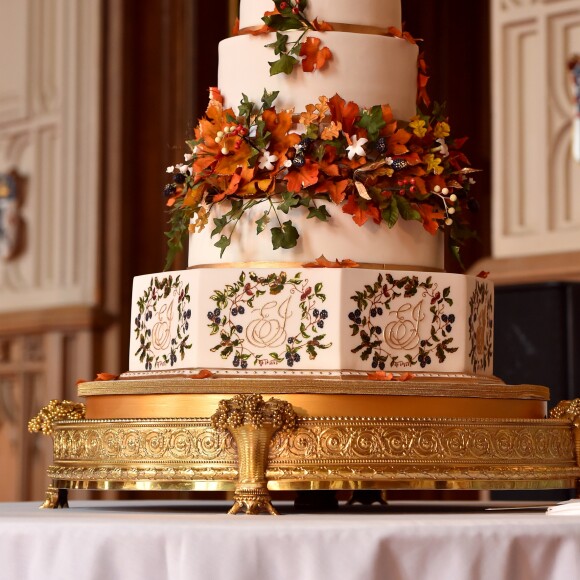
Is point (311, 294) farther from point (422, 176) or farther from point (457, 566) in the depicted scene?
point (457, 566)

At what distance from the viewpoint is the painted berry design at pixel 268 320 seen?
3.22 m

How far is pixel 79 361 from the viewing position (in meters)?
8.08

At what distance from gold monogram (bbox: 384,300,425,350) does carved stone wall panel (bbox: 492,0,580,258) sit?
2.99 m

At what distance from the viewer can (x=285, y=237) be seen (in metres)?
3.33

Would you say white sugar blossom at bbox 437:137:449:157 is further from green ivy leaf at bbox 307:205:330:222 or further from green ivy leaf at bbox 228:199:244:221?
green ivy leaf at bbox 228:199:244:221

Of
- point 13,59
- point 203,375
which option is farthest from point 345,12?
point 13,59

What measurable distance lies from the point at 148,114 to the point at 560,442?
5313 mm

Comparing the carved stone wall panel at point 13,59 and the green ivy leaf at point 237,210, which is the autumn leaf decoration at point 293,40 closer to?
the green ivy leaf at point 237,210

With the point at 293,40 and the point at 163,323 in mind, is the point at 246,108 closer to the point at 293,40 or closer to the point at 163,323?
the point at 293,40

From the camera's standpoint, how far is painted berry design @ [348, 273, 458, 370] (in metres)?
3.24

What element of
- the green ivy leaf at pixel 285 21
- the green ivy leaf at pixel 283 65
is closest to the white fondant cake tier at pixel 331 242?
the green ivy leaf at pixel 283 65

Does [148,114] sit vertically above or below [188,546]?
above

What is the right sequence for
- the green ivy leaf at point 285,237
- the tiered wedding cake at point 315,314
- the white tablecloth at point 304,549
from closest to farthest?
the white tablecloth at point 304,549 → the tiered wedding cake at point 315,314 → the green ivy leaf at point 285,237

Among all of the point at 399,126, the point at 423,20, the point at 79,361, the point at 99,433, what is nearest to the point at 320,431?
the point at 99,433
